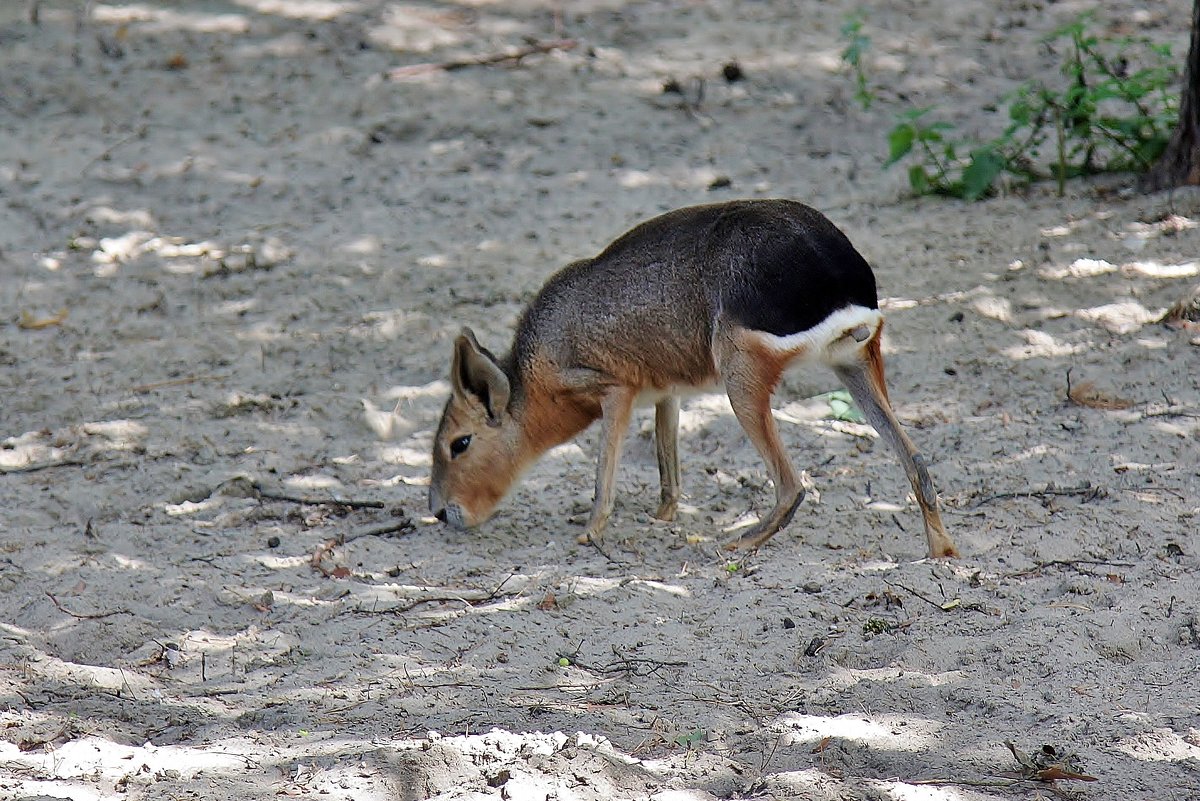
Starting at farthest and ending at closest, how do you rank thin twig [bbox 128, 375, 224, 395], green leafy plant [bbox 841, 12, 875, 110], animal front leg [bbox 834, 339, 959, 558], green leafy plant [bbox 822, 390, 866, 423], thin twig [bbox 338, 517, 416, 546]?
green leafy plant [bbox 841, 12, 875, 110] < thin twig [bbox 128, 375, 224, 395] < green leafy plant [bbox 822, 390, 866, 423] < thin twig [bbox 338, 517, 416, 546] < animal front leg [bbox 834, 339, 959, 558]

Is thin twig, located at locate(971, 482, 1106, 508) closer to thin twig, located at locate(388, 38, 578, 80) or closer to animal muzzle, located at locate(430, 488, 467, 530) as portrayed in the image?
animal muzzle, located at locate(430, 488, 467, 530)

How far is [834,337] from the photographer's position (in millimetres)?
4934

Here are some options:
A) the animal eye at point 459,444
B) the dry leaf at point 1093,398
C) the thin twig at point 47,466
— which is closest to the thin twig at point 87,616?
the thin twig at point 47,466

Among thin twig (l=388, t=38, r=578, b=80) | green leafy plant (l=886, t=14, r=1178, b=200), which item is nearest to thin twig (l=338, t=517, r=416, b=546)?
green leafy plant (l=886, t=14, r=1178, b=200)

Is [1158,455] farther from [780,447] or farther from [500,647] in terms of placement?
[500,647]

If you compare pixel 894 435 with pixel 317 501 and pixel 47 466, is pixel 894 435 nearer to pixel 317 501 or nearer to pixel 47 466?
pixel 317 501

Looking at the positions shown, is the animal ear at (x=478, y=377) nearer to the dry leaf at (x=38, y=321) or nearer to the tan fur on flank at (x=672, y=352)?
the tan fur on flank at (x=672, y=352)

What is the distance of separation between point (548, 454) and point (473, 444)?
0.64 meters

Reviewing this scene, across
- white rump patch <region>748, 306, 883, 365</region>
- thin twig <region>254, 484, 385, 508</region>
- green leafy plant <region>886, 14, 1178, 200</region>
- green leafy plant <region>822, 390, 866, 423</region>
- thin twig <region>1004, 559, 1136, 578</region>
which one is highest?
green leafy plant <region>886, 14, 1178, 200</region>

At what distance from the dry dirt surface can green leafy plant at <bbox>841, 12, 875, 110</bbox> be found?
212mm

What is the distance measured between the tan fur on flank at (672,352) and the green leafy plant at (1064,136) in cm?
238

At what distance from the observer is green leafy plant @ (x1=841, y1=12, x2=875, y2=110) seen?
316 inches

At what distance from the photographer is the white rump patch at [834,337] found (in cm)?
492

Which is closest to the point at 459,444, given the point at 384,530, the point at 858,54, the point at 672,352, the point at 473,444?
the point at 473,444
